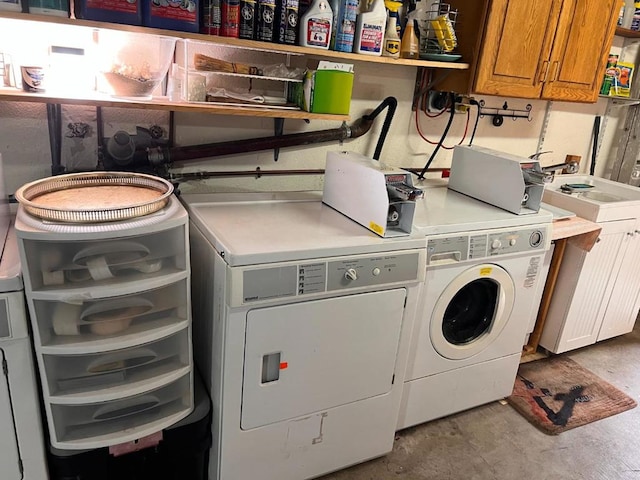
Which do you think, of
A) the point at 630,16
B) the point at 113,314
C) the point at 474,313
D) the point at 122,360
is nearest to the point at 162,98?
the point at 113,314

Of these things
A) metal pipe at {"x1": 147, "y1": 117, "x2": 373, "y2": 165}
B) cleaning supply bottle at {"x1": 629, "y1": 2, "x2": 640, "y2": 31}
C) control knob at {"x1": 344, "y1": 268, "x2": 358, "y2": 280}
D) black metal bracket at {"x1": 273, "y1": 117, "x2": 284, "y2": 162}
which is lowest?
control knob at {"x1": 344, "y1": 268, "x2": 358, "y2": 280}

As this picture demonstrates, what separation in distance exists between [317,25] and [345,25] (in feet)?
0.48

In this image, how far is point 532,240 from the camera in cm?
219

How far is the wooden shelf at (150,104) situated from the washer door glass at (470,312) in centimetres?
98

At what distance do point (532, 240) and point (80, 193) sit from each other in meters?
1.83

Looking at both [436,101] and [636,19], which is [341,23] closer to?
[436,101]

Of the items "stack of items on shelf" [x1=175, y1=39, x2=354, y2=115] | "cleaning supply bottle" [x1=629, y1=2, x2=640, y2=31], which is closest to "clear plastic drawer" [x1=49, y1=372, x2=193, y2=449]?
"stack of items on shelf" [x1=175, y1=39, x2=354, y2=115]

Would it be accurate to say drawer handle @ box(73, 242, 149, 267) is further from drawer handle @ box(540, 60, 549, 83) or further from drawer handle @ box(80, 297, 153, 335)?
drawer handle @ box(540, 60, 549, 83)

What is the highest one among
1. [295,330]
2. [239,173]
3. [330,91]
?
[330,91]

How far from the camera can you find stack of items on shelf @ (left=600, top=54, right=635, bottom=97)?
124 inches

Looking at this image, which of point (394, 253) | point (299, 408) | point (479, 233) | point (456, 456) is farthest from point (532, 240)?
point (299, 408)

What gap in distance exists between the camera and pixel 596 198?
316cm

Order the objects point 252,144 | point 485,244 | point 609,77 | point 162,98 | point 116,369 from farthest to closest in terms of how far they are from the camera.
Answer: point 609,77 → point 252,144 → point 485,244 → point 162,98 → point 116,369

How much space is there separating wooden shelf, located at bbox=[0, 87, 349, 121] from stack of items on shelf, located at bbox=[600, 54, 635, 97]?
2.17m
